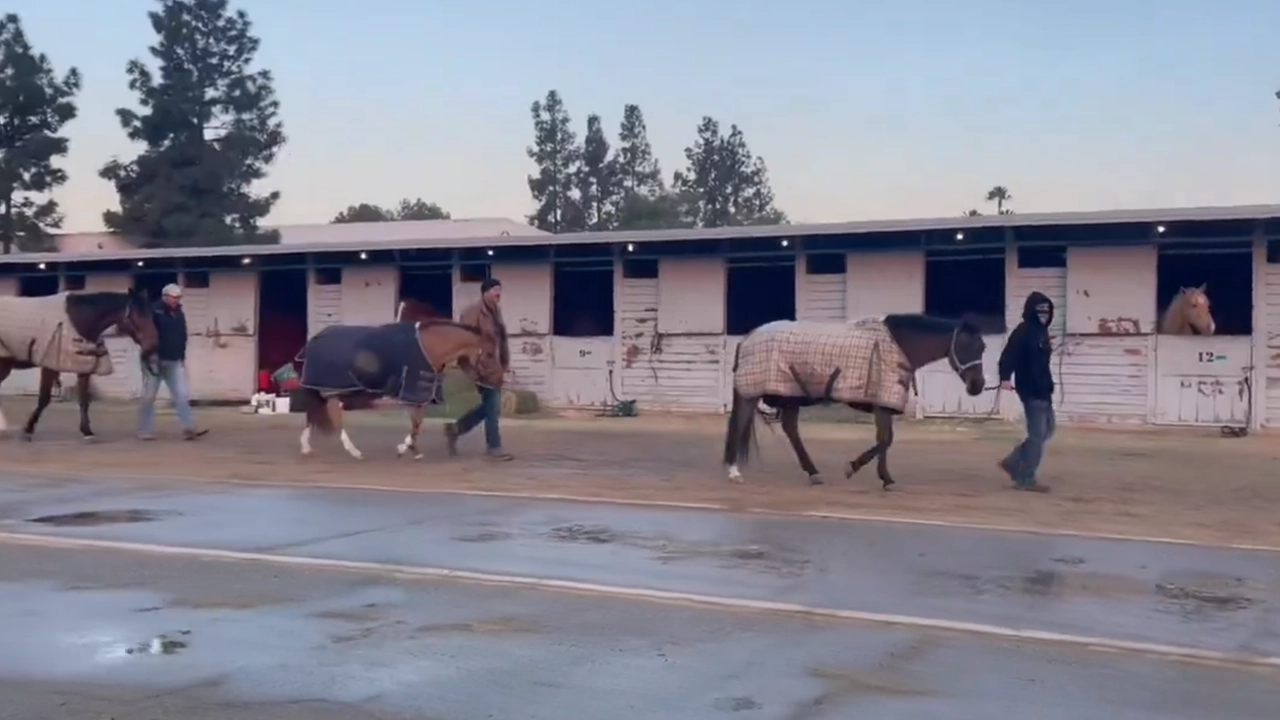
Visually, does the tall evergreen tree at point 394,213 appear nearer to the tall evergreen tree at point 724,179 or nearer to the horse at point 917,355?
the tall evergreen tree at point 724,179

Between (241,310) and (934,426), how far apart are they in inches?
552

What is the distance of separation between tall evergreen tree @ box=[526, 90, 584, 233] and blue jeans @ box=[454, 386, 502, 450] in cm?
5864

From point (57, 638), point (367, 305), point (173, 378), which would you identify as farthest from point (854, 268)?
point (57, 638)

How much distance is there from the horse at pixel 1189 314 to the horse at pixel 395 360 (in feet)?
35.4

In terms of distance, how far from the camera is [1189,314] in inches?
830

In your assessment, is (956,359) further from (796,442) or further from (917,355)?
(796,442)

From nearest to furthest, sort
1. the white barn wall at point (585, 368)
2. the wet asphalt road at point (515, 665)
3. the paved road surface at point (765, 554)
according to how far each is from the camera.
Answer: the wet asphalt road at point (515, 665) → the paved road surface at point (765, 554) → the white barn wall at point (585, 368)

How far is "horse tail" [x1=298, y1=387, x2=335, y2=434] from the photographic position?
1644cm

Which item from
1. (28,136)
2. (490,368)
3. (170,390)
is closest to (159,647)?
(490,368)

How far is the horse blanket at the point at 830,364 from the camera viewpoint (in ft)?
44.0

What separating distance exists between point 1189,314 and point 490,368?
10912 mm

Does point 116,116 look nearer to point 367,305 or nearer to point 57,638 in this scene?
point 367,305

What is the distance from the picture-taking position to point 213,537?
1016cm

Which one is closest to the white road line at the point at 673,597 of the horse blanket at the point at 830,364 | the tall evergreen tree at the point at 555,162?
the horse blanket at the point at 830,364
